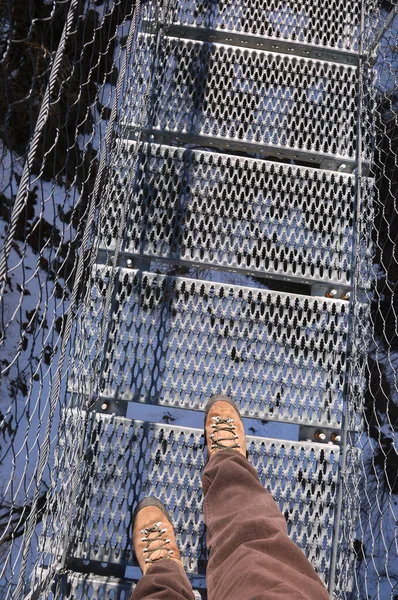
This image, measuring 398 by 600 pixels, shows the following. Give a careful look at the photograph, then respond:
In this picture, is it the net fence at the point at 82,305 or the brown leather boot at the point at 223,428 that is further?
the brown leather boot at the point at 223,428

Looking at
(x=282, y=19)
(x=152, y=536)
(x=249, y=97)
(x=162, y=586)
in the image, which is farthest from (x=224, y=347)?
(x=282, y=19)

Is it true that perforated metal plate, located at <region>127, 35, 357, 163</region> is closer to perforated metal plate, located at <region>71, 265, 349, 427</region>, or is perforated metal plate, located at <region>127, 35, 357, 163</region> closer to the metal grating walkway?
the metal grating walkway

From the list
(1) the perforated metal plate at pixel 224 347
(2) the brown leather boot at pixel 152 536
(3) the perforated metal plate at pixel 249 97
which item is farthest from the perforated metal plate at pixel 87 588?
(3) the perforated metal plate at pixel 249 97

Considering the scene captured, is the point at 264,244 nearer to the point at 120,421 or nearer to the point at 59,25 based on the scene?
the point at 120,421

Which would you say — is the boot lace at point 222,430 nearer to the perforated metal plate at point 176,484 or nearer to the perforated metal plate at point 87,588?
the perforated metal plate at point 176,484

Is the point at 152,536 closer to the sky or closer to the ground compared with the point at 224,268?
closer to the ground

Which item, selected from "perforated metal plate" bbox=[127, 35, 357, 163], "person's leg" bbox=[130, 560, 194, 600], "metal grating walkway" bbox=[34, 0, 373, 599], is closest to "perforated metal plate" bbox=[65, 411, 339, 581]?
"metal grating walkway" bbox=[34, 0, 373, 599]

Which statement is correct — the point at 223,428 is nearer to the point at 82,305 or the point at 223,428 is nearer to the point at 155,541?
the point at 155,541
